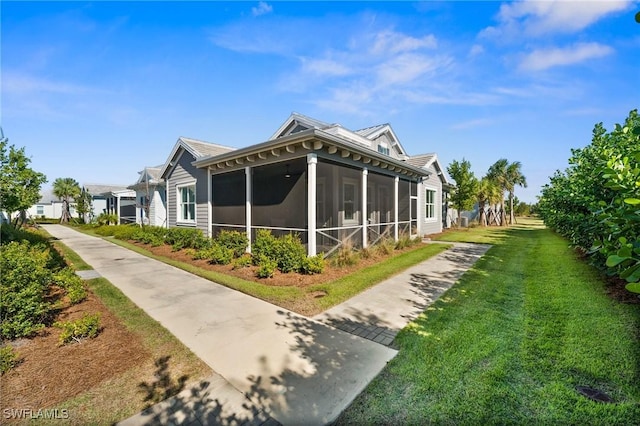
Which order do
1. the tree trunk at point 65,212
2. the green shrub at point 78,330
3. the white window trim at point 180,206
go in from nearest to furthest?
the green shrub at point 78,330 → the white window trim at point 180,206 → the tree trunk at point 65,212

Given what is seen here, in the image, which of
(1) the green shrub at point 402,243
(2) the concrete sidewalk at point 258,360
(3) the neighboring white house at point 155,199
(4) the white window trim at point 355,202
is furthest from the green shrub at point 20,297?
(3) the neighboring white house at point 155,199

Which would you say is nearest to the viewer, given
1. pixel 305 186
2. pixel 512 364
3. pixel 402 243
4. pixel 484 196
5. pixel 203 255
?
pixel 512 364

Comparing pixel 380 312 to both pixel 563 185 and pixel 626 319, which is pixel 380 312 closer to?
pixel 626 319

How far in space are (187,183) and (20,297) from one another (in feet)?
33.6

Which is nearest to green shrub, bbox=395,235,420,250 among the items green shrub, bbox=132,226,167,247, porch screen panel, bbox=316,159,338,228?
porch screen panel, bbox=316,159,338,228

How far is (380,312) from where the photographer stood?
4961 millimetres

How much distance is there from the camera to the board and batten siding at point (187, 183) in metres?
12.4

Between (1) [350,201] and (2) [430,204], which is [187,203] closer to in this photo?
(1) [350,201]

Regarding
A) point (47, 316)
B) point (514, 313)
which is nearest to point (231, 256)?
point (47, 316)

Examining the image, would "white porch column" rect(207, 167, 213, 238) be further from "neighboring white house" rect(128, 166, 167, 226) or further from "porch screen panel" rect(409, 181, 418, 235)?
"porch screen panel" rect(409, 181, 418, 235)

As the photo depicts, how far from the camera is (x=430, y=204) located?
18.1 m

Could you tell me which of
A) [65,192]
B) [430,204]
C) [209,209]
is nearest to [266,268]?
[209,209]

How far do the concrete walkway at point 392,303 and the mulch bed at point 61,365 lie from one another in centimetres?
288

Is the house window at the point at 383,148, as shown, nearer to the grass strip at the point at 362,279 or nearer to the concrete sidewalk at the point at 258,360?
the grass strip at the point at 362,279
